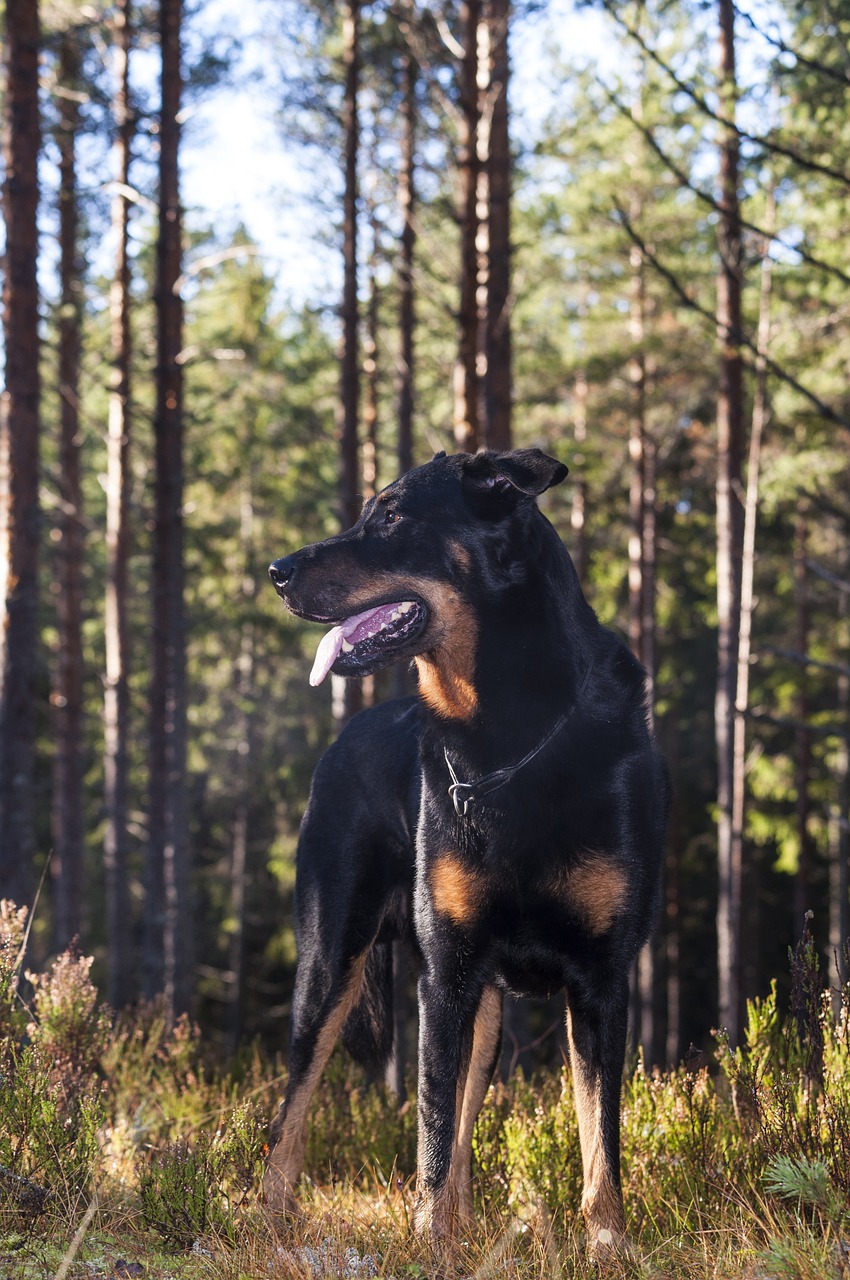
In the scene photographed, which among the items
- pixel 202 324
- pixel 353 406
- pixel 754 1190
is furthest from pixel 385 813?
pixel 202 324

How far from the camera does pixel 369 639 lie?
4047 mm

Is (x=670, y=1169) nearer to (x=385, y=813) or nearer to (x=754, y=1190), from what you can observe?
(x=754, y=1190)

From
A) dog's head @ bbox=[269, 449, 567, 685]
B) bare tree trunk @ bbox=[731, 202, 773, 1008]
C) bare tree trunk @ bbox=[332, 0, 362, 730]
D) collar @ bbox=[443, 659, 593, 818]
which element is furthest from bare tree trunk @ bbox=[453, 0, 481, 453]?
collar @ bbox=[443, 659, 593, 818]

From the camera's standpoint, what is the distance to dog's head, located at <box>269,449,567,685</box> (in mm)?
3980

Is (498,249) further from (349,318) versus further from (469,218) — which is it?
(349,318)

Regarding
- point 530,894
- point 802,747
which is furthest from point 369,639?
point 802,747

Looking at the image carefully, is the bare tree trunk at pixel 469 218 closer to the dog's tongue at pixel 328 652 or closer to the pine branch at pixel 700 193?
the pine branch at pixel 700 193

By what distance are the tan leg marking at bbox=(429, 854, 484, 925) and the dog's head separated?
71 cm

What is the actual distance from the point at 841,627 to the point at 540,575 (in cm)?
2104

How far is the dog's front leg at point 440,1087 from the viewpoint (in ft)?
12.4

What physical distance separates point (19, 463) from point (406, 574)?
663 centimetres

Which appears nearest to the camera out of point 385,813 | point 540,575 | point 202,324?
point 540,575

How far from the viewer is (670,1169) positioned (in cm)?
434

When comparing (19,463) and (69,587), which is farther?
(69,587)
